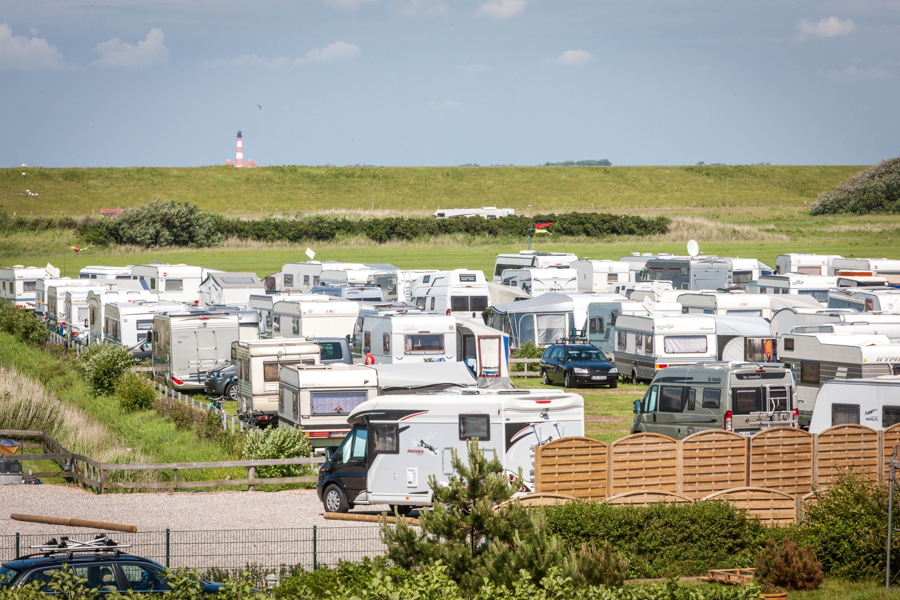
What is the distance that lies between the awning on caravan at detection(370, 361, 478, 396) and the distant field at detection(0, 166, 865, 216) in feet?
312

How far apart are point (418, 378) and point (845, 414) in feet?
28.1

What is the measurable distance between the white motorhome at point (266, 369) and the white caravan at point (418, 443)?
7.23 m

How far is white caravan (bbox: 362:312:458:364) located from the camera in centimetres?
2653

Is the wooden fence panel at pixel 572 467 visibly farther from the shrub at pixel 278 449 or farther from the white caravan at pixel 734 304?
the white caravan at pixel 734 304

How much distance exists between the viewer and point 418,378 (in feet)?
68.7

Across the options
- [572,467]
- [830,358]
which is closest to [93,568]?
[572,467]

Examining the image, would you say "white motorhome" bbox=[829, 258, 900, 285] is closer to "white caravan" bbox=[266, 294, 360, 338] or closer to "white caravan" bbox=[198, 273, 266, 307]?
"white caravan" bbox=[266, 294, 360, 338]

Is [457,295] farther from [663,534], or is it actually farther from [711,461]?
[663,534]

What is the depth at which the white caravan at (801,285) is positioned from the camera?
119ft

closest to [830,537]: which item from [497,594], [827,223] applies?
[497,594]

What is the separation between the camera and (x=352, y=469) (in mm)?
15750

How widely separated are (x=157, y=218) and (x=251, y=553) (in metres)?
68.3

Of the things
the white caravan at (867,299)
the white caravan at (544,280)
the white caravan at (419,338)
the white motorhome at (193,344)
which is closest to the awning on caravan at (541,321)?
the white caravan at (544,280)

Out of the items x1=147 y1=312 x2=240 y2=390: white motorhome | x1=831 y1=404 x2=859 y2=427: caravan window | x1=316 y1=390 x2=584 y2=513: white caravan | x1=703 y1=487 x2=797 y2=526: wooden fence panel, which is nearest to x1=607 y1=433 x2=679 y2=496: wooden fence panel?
x1=703 y1=487 x2=797 y2=526: wooden fence panel
